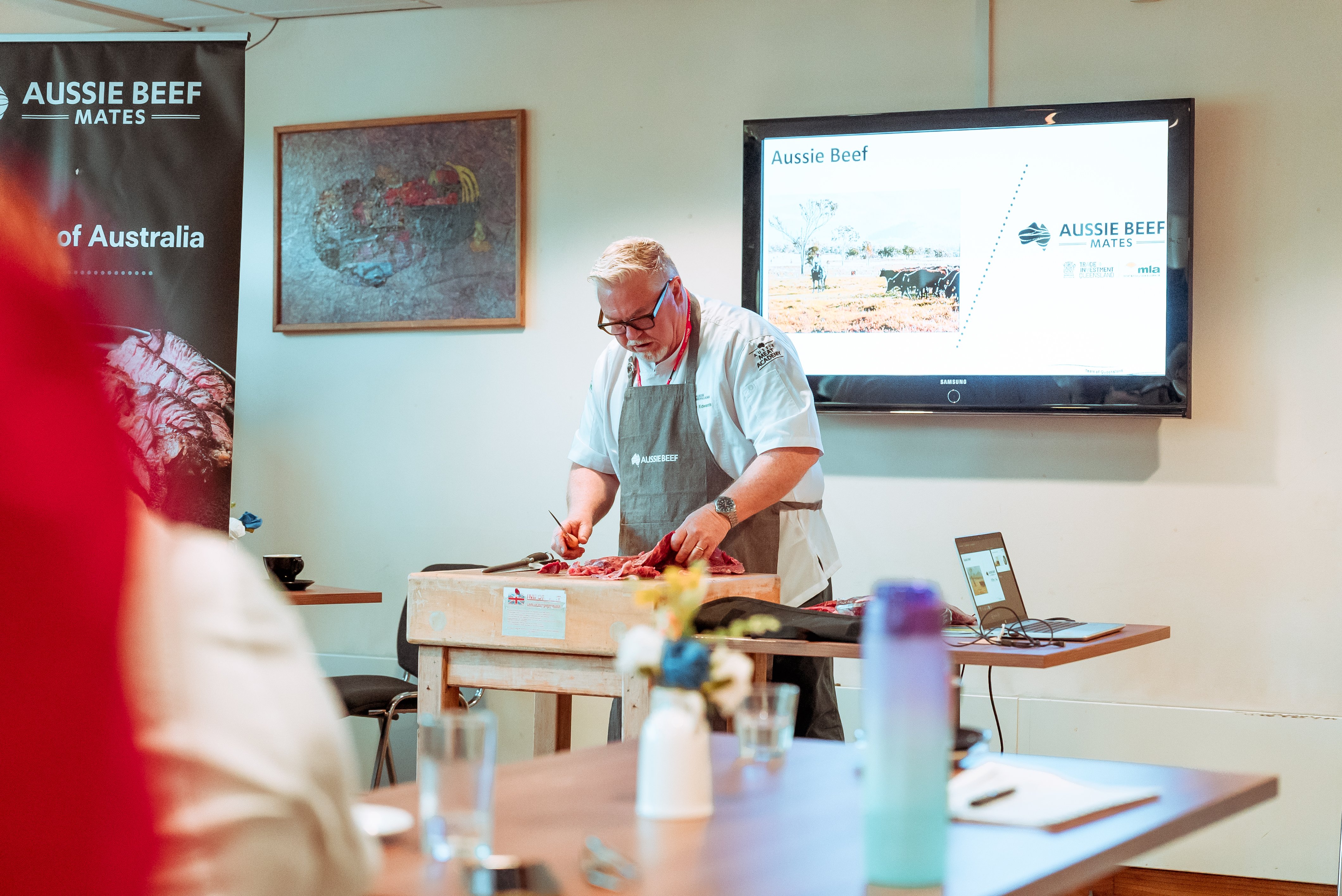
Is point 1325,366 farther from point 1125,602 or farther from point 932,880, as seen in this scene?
point 932,880

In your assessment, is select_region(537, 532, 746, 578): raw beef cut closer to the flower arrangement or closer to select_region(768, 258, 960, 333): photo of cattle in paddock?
select_region(768, 258, 960, 333): photo of cattle in paddock

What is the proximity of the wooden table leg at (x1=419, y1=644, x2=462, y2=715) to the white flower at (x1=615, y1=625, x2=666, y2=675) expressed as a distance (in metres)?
1.65

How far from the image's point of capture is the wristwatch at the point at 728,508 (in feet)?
9.77

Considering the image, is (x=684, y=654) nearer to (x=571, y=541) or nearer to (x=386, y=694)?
(x=571, y=541)

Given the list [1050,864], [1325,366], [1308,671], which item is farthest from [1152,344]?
[1050,864]

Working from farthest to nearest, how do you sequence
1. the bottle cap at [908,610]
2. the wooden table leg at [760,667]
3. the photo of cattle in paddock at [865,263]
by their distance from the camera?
the photo of cattle in paddock at [865,263], the wooden table leg at [760,667], the bottle cap at [908,610]

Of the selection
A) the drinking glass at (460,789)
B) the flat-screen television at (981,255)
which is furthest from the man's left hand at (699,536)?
the drinking glass at (460,789)

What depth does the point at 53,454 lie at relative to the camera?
57 cm

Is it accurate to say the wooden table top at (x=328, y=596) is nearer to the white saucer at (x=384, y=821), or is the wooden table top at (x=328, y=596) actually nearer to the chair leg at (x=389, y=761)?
the chair leg at (x=389, y=761)

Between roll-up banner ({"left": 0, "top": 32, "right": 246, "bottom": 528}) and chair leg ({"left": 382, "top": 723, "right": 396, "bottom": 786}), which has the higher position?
roll-up banner ({"left": 0, "top": 32, "right": 246, "bottom": 528})

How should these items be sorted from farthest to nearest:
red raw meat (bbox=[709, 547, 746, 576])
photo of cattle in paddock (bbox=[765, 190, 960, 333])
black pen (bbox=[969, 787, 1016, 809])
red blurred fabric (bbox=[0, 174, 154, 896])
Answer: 1. photo of cattle in paddock (bbox=[765, 190, 960, 333])
2. red raw meat (bbox=[709, 547, 746, 576])
3. black pen (bbox=[969, 787, 1016, 809])
4. red blurred fabric (bbox=[0, 174, 154, 896])

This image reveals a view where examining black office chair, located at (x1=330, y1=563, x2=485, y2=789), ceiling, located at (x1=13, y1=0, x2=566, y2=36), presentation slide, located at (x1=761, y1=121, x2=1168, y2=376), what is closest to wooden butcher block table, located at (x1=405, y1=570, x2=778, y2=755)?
black office chair, located at (x1=330, y1=563, x2=485, y2=789)

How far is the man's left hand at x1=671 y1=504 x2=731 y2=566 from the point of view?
2.88 m

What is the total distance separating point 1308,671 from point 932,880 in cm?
315
